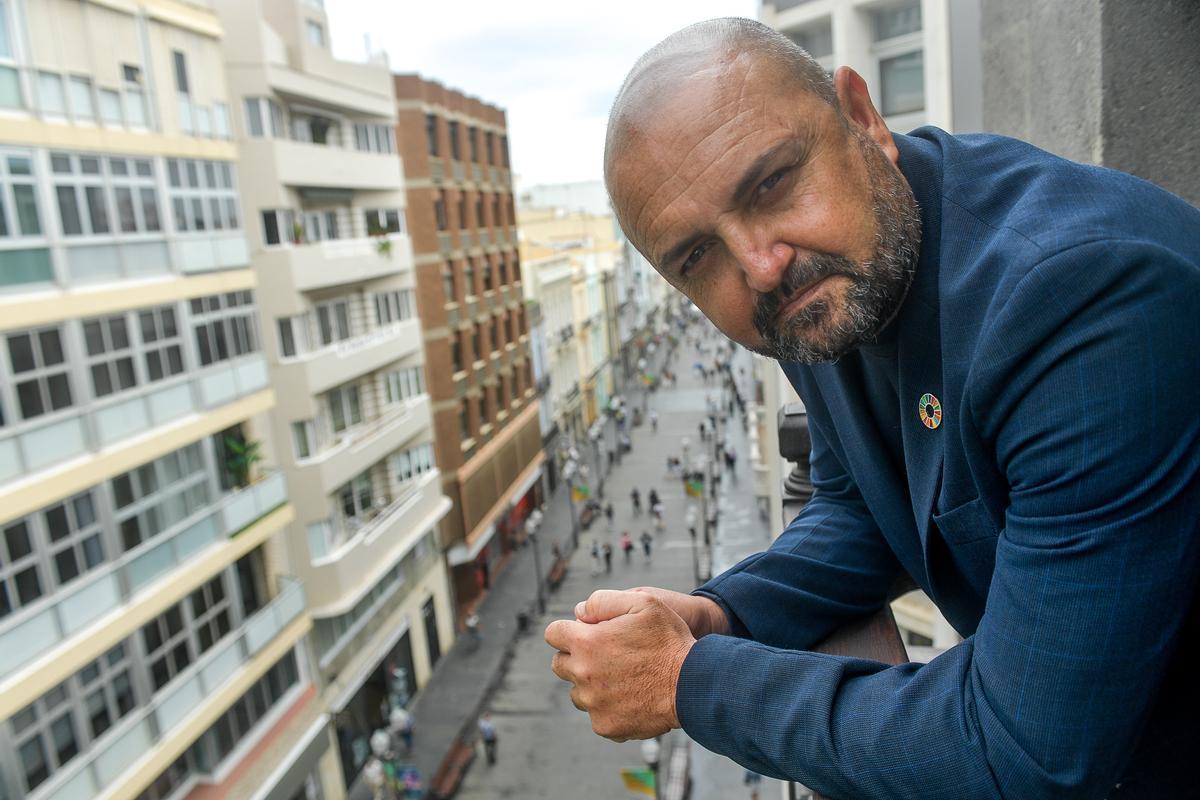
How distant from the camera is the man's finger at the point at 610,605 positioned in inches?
71.3

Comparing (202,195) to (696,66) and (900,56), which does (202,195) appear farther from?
(696,66)

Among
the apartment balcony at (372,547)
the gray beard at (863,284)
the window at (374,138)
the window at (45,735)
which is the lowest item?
the apartment balcony at (372,547)

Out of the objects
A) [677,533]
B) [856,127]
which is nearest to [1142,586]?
[856,127]

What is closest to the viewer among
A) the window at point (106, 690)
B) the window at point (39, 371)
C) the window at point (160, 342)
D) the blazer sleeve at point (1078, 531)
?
the blazer sleeve at point (1078, 531)

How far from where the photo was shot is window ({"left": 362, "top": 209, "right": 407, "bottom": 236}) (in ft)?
A: 77.4

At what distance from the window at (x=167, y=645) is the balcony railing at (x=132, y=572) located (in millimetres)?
697

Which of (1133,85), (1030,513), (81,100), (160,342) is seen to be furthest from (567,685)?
(1030,513)

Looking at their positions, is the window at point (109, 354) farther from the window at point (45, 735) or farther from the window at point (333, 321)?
the window at point (333, 321)

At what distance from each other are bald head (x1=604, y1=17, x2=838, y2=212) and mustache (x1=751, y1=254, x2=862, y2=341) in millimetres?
311

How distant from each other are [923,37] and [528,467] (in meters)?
27.6

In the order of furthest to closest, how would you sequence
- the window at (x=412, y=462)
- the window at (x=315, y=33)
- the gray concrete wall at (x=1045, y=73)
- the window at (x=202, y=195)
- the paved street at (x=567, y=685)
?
the window at (x=412, y=462) < the window at (x=315, y=33) < the paved street at (x=567, y=685) < the window at (x=202, y=195) < the gray concrete wall at (x=1045, y=73)

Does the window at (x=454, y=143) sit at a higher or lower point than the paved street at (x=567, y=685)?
higher

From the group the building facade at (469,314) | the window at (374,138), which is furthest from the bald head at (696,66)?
the building facade at (469,314)

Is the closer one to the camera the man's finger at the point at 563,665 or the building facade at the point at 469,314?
the man's finger at the point at 563,665
